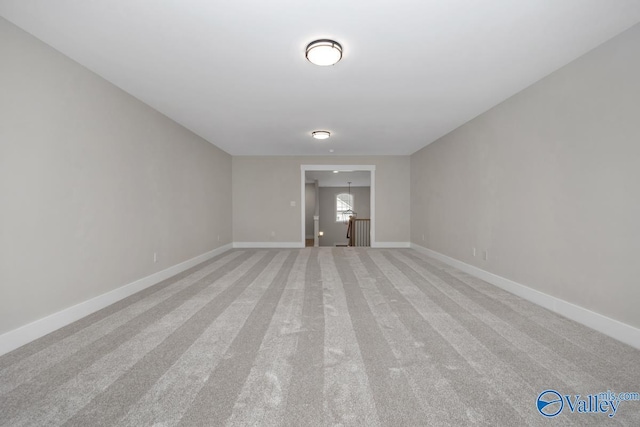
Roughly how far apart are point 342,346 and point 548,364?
140cm

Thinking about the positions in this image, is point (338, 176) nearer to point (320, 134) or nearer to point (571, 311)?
point (320, 134)

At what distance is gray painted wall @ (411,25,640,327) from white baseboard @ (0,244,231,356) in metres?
4.72

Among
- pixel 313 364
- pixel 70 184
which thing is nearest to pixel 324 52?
pixel 313 364

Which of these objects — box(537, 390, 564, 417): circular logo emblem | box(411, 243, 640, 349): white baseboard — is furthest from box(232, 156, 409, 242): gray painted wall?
box(537, 390, 564, 417): circular logo emblem

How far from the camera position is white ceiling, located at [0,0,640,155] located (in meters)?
1.97

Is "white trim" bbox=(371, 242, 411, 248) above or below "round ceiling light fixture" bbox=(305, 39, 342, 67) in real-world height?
below

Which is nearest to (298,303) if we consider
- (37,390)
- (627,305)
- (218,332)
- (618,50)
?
(218,332)

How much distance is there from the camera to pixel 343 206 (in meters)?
14.9

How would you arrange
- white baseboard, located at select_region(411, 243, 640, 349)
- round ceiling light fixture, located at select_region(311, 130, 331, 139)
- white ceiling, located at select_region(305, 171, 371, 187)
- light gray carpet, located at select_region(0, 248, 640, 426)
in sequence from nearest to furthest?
1. light gray carpet, located at select_region(0, 248, 640, 426)
2. white baseboard, located at select_region(411, 243, 640, 349)
3. round ceiling light fixture, located at select_region(311, 130, 331, 139)
4. white ceiling, located at select_region(305, 171, 371, 187)

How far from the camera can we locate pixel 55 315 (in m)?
2.45

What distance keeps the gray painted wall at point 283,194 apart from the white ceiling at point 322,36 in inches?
133

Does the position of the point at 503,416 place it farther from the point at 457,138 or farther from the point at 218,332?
the point at 457,138

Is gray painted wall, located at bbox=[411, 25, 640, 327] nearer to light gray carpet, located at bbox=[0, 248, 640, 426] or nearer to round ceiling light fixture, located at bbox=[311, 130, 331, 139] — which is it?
light gray carpet, located at bbox=[0, 248, 640, 426]

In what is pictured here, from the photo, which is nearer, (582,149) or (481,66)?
(582,149)
